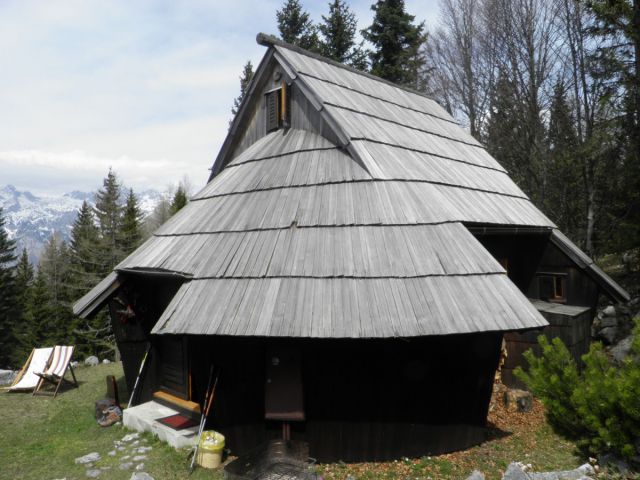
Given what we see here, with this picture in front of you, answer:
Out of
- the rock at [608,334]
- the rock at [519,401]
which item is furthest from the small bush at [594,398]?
the rock at [608,334]

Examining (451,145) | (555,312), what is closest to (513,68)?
(451,145)

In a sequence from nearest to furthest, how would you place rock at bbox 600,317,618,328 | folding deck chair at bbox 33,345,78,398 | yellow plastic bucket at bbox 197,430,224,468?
yellow plastic bucket at bbox 197,430,224,468 < folding deck chair at bbox 33,345,78,398 < rock at bbox 600,317,618,328

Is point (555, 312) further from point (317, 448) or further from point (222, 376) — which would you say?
point (222, 376)

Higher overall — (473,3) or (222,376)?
(473,3)

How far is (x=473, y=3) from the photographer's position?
2391cm

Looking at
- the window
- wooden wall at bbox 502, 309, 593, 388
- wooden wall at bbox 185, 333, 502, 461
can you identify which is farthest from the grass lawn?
the window

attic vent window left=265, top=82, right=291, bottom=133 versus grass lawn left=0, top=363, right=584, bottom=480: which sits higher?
attic vent window left=265, top=82, right=291, bottom=133

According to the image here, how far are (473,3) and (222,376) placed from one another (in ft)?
81.0

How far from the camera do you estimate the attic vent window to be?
10477 mm

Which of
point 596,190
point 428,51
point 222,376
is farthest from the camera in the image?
point 428,51

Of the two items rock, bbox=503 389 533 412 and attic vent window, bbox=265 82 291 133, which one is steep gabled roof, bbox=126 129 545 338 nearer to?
attic vent window, bbox=265 82 291 133

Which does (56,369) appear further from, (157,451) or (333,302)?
(333,302)

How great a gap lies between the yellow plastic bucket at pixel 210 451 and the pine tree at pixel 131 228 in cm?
1963

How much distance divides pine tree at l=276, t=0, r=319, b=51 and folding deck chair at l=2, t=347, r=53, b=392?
881 inches
